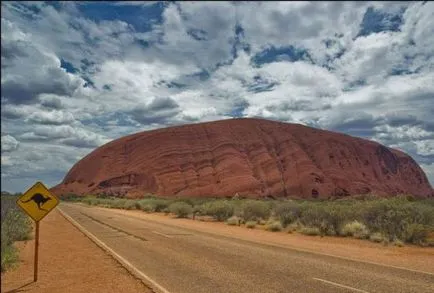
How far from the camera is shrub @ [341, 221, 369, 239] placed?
22984mm

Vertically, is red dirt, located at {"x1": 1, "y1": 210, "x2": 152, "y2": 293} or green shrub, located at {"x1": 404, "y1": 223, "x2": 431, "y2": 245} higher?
green shrub, located at {"x1": 404, "y1": 223, "x2": 431, "y2": 245}

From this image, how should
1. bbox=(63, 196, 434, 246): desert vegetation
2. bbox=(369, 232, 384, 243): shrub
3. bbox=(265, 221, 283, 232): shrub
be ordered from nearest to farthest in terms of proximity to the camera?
1. bbox=(63, 196, 434, 246): desert vegetation
2. bbox=(369, 232, 384, 243): shrub
3. bbox=(265, 221, 283, 232): shrub

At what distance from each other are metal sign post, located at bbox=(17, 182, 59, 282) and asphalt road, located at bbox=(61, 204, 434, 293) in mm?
2927

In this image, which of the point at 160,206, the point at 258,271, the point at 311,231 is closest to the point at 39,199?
the point at 258,271

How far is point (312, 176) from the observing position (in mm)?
96500

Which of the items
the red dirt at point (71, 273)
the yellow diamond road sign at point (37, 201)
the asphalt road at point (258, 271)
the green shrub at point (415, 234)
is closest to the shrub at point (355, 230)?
the green shrub at point (415, 234)

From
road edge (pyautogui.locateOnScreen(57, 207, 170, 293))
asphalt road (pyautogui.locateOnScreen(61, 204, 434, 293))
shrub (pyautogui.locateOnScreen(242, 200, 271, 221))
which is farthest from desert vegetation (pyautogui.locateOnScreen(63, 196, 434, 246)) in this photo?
road edge (pyautogui.locateOnScreen(57, 207, 170, 293))

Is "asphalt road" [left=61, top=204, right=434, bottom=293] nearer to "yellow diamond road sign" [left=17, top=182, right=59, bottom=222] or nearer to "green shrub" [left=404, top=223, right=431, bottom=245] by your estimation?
"yellow diamond road sign" [left=17, top=182, right=59, bottom=222]

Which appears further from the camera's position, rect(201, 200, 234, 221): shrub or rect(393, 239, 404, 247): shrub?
rect(201, 200, 234, 221): shrub

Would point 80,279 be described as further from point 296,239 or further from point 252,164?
point 252,164

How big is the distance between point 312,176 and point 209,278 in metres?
86.8

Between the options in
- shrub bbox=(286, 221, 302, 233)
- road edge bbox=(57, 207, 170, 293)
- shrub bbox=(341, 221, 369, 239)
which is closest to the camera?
road edge bbox=(57, 207, 170, 293)

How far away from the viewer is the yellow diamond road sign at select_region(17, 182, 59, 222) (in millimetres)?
11141

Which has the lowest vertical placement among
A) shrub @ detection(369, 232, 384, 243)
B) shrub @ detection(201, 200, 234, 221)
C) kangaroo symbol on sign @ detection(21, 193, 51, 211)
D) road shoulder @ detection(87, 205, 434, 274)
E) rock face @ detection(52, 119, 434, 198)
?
road shoulder @ detection(87, 205, 434, 274)
